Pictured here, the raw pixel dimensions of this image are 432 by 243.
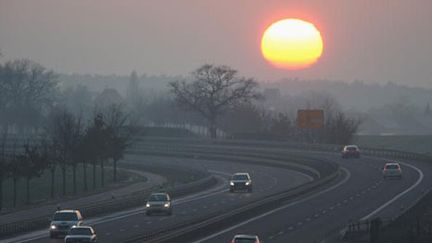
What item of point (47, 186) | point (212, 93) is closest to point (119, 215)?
point (47, 186)

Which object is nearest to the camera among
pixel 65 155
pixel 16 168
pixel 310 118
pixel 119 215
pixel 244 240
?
pixel 244 240

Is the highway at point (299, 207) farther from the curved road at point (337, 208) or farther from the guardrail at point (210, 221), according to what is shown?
the guardrail at point (210, 221)

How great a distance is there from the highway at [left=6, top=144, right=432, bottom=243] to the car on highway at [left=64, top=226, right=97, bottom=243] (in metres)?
4.66

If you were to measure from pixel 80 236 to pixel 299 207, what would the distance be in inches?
1046

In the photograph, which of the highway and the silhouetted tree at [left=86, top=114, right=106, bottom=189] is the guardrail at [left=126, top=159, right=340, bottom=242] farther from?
the silhouetted tree at [left=86, top=114, right=106, bottom=189]

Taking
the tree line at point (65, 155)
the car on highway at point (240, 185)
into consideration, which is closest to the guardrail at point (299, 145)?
the car on highway at point (240, 185)

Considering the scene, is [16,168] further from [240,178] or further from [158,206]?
[158,206]

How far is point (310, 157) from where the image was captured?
12569 centimetres

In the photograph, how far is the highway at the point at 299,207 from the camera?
Answer: 5638 centimetres

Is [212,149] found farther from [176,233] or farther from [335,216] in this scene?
[176,233]

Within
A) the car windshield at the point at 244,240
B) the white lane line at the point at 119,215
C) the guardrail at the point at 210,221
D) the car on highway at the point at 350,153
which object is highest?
the car on highway at the point at 350,153

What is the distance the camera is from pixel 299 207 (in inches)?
2844

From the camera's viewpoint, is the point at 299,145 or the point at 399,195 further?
the point at 299,145

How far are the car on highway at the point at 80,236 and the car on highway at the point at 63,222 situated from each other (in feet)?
18.5
